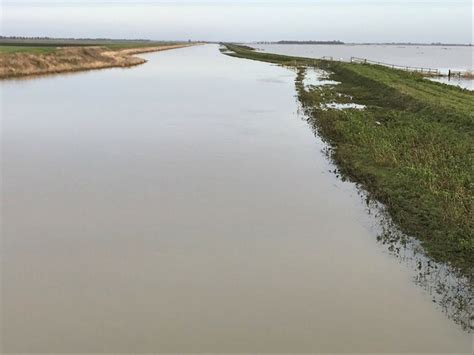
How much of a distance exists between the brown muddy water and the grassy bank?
74 cm

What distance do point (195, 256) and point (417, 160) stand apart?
24.1ft

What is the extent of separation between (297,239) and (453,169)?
17.0ft

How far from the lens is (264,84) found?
3591 cm

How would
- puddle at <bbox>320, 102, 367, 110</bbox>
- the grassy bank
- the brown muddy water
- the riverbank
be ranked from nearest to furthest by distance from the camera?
the brown muddy water < the grassy bank < puddle at <bbox>320, 102, 367, 110</bbox> < the riverbank

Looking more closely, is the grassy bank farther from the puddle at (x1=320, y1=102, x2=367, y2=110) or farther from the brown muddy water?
the brown muddy water

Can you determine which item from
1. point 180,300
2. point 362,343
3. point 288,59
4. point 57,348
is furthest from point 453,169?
point 288,59

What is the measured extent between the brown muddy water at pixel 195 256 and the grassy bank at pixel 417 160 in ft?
2.42

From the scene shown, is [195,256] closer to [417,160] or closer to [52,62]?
[417,160]

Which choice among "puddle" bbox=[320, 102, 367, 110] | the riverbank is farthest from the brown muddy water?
the riverbank

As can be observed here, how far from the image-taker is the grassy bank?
8625 millimetres

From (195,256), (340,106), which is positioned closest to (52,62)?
(340,106)

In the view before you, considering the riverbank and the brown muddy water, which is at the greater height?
the riverbank

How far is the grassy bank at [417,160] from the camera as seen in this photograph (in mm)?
8625

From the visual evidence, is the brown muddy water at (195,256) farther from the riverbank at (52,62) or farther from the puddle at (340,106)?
the riverbank at (52,62)
